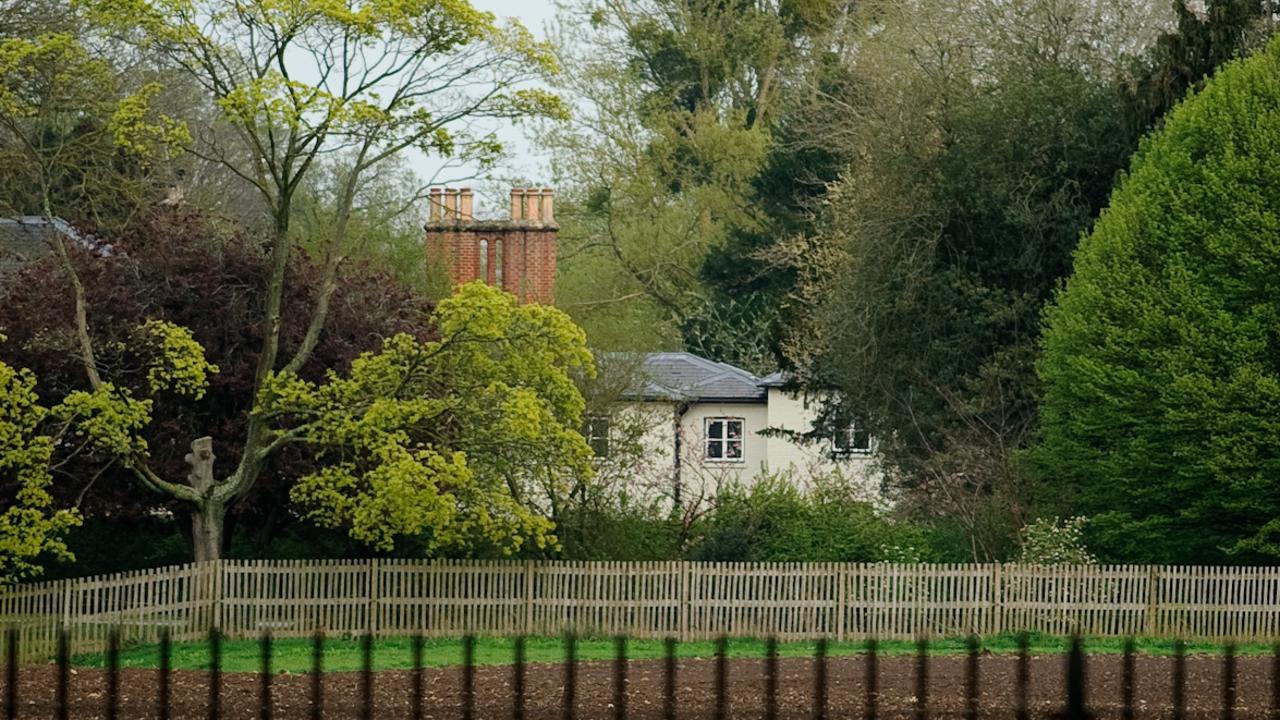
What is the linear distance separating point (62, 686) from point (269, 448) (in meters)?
24.1

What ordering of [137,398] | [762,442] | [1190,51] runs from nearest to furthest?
[137,398] < [1190,51] < [762,442]

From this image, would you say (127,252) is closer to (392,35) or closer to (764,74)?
(392,35)

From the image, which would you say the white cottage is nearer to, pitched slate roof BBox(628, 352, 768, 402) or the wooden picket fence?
pitched slate roof BBox(628, 352, 768, 402)

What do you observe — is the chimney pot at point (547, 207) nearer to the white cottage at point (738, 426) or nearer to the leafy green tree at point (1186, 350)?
the white cottage at point (738, 426)

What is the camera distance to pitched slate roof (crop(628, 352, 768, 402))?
4994 centimetres

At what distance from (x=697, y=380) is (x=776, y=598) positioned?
21.8 m

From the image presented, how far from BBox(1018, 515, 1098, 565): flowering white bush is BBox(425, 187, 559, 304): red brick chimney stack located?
57.6ft

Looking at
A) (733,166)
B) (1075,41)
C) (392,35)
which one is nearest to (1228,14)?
(1075,41)

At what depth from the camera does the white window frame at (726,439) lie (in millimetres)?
51719

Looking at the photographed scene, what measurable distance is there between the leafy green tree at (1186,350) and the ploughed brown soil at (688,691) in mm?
6556

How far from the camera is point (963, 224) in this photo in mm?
40969

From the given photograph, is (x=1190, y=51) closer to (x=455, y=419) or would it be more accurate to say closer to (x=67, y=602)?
(x=455, y=419)

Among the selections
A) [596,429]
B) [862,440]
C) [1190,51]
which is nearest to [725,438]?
[862,440]

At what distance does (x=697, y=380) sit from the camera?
5191 cm
